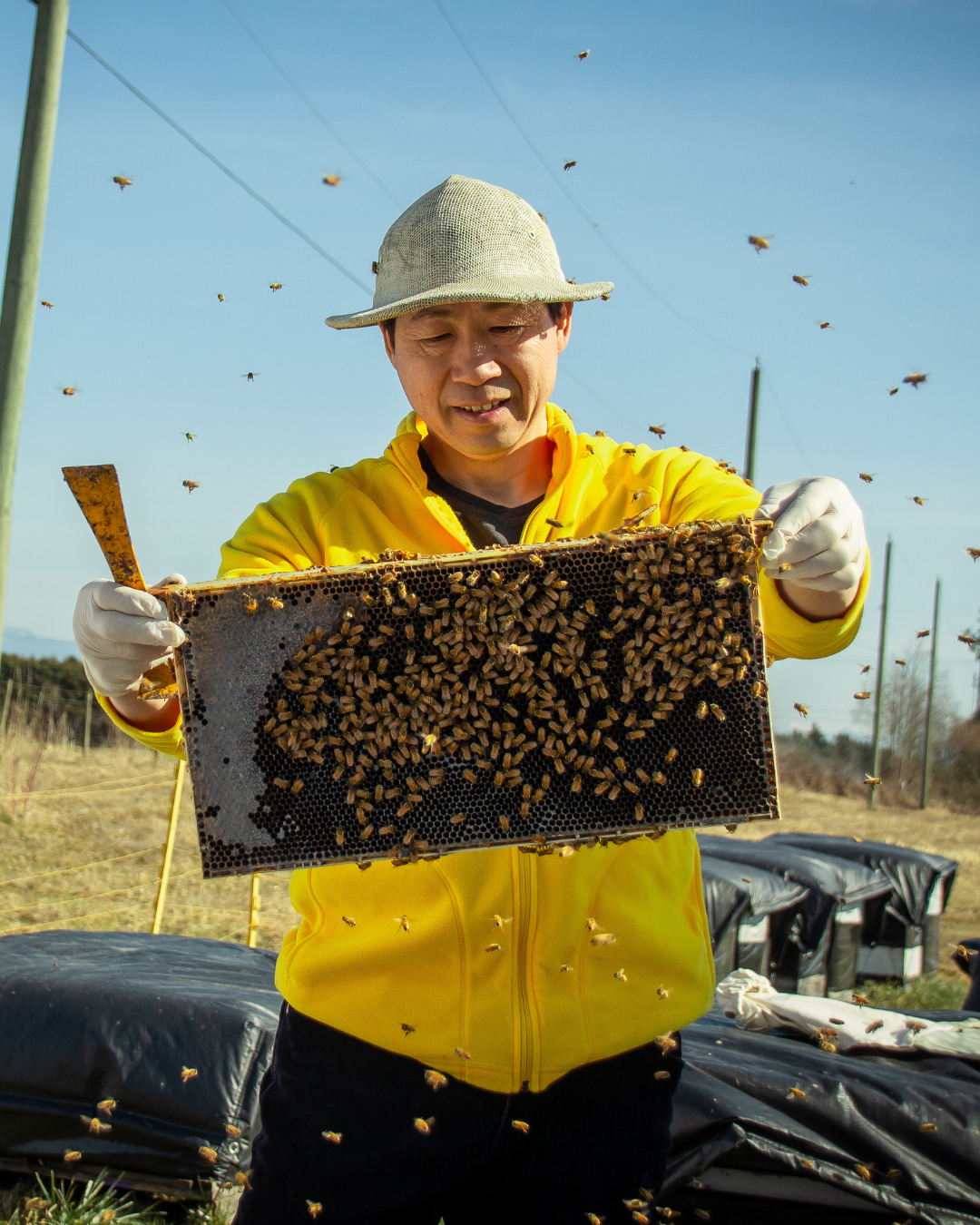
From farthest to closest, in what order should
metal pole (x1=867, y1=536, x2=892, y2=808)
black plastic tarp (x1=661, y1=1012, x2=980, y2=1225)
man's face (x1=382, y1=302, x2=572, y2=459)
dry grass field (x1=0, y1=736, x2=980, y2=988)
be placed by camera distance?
metal pole (x1=867, y1=536, x2=892, y2=808)
dry grass field (x1=0, y1=736, x2=980, y2=988)
black plastic tarp (x1=661, y1=1012, x2=980, y2=1225)
man's face (x1=382, y1=302, x2=572, y2=459)

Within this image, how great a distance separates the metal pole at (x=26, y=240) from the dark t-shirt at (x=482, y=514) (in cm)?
491

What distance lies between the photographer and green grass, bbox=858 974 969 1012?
9.70m

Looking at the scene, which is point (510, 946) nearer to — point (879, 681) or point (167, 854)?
point (167, 854)

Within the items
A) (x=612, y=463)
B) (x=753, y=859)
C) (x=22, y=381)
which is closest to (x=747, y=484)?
(x=612, y=463)

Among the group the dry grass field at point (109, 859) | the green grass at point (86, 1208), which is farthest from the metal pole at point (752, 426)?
the green grass at point (86, 1208)

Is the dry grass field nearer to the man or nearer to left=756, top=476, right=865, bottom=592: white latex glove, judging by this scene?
the man

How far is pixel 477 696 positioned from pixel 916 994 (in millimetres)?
9081

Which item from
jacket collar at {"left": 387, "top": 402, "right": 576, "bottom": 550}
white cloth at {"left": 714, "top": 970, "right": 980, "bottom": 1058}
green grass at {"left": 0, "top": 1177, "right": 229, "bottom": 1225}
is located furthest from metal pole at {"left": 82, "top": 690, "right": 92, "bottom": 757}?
jacket collar at {"left": 387, "top": 402, "right": 576, "bottom": 550}

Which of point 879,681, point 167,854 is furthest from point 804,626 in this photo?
point 879,681

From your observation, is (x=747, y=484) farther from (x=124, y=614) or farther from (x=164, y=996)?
(x=164, y=996)

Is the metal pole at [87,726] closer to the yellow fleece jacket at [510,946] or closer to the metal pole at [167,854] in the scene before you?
the metal pole at [167,854]

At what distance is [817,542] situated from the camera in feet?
8.11

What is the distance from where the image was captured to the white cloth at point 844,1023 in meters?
5.30

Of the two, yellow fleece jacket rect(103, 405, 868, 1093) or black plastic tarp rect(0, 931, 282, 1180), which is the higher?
yellow fleece jacket rect(103, 405, 868, 1093)
